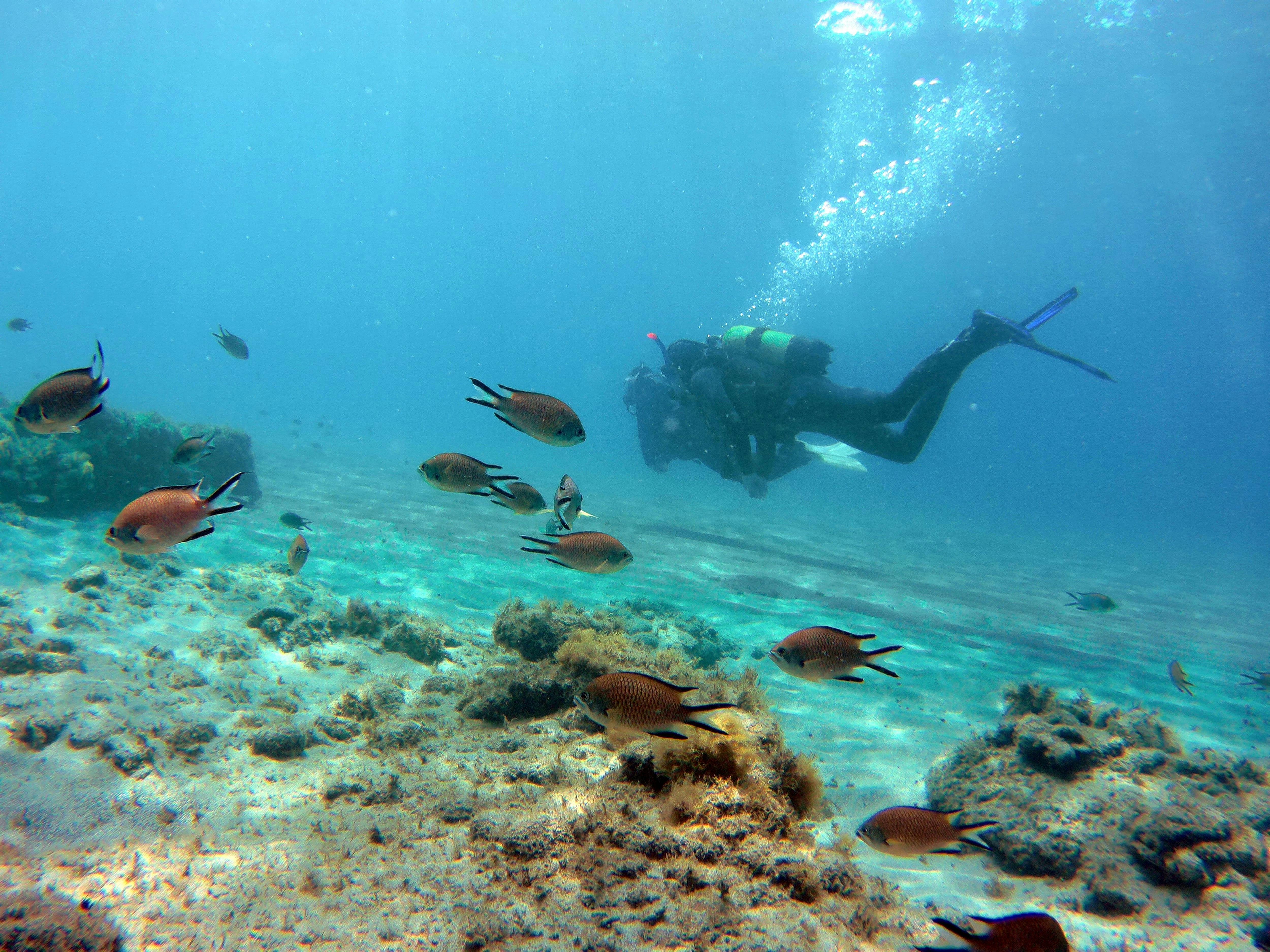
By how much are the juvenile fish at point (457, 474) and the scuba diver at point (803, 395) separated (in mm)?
8334

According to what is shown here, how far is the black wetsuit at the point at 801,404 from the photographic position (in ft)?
34.9

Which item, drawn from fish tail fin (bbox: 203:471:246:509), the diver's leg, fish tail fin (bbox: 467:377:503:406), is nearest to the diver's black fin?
the diver's leg

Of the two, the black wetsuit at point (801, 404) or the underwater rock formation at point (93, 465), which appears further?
the black wetsuit at point (801, 404)

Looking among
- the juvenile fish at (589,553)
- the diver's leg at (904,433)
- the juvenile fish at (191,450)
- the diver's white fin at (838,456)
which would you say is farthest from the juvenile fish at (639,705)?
the diver's white fin at (838,456)

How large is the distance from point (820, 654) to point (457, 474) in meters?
2.34

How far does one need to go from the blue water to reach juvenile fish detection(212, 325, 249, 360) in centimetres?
409

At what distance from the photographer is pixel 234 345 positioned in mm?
8180

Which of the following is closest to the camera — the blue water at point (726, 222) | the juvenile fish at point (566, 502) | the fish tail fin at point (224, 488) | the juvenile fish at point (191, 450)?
the fish tail fin at point (224, 488)

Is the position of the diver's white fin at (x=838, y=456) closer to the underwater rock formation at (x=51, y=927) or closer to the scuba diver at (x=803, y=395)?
the scuba diver at (x=803, y=395)

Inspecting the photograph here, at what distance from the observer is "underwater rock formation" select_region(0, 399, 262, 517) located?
7.70 m

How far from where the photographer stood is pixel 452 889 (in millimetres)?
1884

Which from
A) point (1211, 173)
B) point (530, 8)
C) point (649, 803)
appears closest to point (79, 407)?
point (649, 803)

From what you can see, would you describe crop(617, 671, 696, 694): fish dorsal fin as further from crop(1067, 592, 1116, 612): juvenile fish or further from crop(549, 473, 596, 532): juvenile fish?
crop(1067, 592, 1116, 612): juvenile fish

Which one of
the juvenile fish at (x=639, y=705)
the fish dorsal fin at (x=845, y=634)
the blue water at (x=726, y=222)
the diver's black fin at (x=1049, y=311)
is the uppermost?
the blue water at (x=726, y=222)
